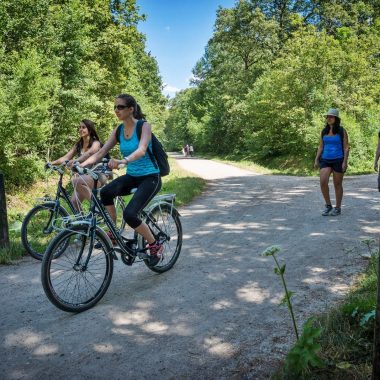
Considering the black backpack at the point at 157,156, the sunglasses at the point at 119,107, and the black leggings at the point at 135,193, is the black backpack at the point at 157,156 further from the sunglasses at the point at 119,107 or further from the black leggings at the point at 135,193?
the sunglasses at the point at 119,107

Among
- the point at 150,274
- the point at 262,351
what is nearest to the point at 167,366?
the point at 262,351

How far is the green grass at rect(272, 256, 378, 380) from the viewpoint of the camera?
2520 millimetres

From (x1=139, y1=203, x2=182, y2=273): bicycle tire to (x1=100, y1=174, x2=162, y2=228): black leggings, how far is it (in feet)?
1.75

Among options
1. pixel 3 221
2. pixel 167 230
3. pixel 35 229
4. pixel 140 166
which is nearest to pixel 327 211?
pixel 167 230

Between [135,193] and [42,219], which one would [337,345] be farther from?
[42,219]

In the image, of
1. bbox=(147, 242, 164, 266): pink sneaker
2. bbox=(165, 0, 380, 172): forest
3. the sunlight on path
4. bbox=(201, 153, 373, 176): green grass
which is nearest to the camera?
bbox=(147, 242, 164, 266): pink sneaker

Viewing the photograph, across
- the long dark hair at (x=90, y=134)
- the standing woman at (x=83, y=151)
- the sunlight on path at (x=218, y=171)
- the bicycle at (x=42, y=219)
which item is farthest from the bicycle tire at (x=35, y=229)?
the sunlight on path at (x=218, y=171)

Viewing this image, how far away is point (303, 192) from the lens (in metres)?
11.6

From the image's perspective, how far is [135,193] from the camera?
15.1ft

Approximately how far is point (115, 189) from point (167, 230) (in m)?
1.09

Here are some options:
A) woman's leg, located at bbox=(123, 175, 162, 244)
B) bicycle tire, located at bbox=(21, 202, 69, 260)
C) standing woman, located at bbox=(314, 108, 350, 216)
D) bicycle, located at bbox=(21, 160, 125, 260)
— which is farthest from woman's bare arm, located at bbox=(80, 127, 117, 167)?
standing woman, located at bbox=(314, 108, 350, 216)

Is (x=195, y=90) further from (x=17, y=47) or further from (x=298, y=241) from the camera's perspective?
(x=298, y=241)

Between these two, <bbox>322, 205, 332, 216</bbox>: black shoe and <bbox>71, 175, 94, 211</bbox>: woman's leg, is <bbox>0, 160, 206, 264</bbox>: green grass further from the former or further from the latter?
<bbox>322, 205, 332, 216</bbox>: black shoe

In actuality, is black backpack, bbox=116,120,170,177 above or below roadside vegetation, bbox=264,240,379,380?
above
